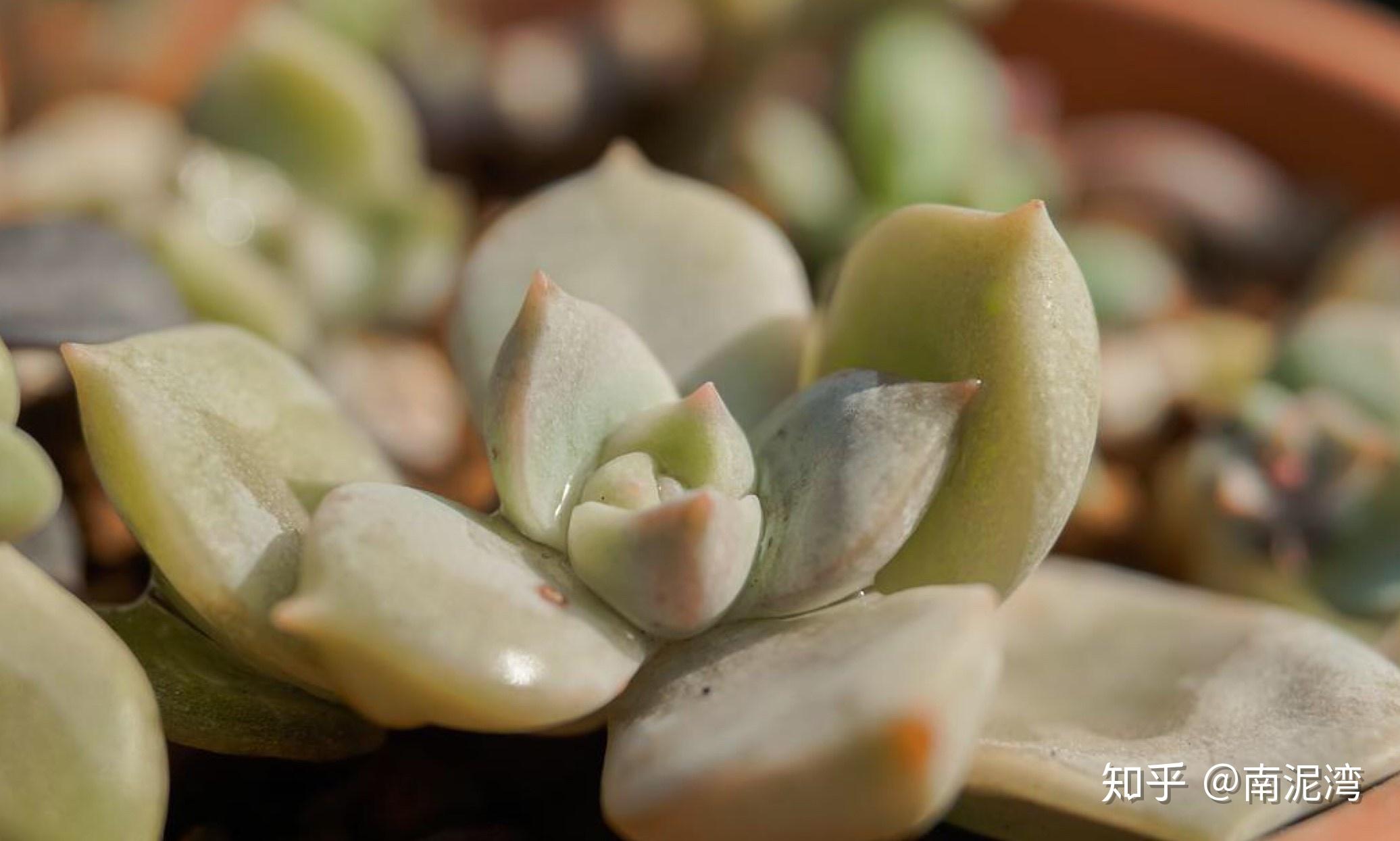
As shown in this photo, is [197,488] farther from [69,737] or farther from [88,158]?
[88,158]

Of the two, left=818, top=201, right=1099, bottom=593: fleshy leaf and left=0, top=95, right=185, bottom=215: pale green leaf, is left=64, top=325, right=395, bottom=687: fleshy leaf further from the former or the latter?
left=0, top=95, right=185, bottom=215: pale green leaf

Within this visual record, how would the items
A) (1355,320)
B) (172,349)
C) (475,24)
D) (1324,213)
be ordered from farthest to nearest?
1. (475,24)
2. (1324,213)
3. (1355,320)
4. (172,349)

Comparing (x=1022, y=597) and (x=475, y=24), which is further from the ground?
(x=475, y=24)

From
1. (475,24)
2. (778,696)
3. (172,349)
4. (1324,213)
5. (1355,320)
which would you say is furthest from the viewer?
(475,24)

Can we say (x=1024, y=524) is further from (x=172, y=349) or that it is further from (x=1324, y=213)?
(x=1324, y=213)

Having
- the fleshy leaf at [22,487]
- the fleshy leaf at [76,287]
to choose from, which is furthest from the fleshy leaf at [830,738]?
the fleshy leaf at [76,287]

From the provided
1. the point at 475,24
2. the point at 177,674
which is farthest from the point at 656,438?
the point at 475,24
